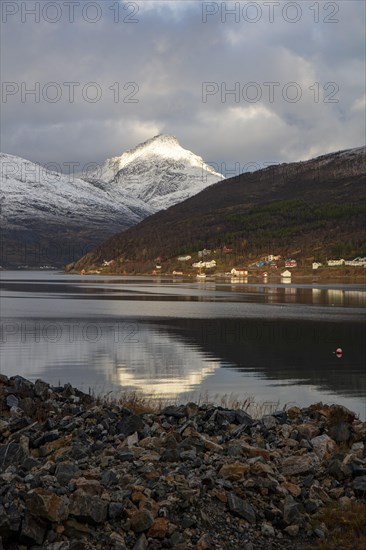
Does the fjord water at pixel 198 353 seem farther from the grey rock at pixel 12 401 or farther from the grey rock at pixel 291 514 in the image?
the grey rock at pixel 291 514

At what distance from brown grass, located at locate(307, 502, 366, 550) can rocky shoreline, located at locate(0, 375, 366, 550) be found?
0.56ft

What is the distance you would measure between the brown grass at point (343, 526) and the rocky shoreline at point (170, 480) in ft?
0.56

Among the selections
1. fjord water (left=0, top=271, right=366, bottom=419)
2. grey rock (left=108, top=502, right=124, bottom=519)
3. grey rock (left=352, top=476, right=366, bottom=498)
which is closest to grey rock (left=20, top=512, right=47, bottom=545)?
grey rock (left=108, top=502, right=124, bottom=519)

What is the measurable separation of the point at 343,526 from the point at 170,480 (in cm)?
314

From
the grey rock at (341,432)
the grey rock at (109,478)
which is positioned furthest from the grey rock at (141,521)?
the grey rock at (341,432)

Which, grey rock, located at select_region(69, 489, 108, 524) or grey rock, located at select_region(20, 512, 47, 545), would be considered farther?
grey rock, located at select_region(69, 489, 108, 524)

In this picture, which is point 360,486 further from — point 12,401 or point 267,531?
point 12,401

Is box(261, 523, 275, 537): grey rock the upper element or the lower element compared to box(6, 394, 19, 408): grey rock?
A: lower

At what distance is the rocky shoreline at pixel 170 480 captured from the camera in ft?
33.5

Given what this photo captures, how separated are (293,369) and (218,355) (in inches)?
277

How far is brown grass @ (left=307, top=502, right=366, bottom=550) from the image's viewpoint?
406 inches

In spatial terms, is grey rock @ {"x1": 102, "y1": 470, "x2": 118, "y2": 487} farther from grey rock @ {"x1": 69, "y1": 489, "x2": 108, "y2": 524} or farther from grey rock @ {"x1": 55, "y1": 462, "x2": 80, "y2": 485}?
grey rock @ {"x1": 69, "y1": 489, "x2": 108, "y2": 524}

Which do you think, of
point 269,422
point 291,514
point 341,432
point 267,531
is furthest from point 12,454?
point 341,432

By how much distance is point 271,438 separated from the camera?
52.6ft
